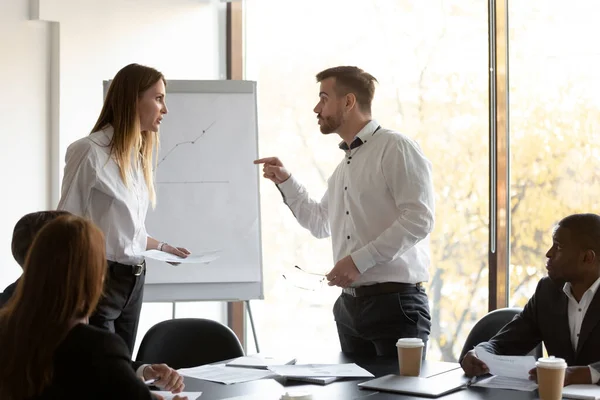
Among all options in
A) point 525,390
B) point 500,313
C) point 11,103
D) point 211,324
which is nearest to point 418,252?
point 500,313

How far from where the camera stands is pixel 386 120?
498 cm

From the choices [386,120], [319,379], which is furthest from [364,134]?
[386,120]

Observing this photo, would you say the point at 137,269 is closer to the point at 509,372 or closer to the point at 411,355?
the point at 411,355

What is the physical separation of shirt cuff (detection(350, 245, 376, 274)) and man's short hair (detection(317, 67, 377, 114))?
0.73 m

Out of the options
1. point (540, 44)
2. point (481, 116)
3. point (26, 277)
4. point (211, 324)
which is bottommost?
point (211, 324)

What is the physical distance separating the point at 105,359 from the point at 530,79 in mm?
3402

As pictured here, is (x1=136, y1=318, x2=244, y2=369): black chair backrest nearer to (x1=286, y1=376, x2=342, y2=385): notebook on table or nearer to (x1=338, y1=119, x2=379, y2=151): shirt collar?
(x1=286, y1=376, x2=342, y2=385): notebook on table

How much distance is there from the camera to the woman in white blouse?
2.91 metres

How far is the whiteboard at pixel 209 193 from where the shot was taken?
166 inches

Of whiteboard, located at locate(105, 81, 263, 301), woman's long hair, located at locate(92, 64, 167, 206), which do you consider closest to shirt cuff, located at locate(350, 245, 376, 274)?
woman's long hair, located at locate(92, 64, 167, 206)

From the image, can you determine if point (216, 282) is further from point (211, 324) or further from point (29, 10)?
point (29, 10)

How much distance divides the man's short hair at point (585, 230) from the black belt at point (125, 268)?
5.16 ft

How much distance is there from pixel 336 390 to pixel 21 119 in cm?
301

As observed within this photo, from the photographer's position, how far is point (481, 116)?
15.0ft
